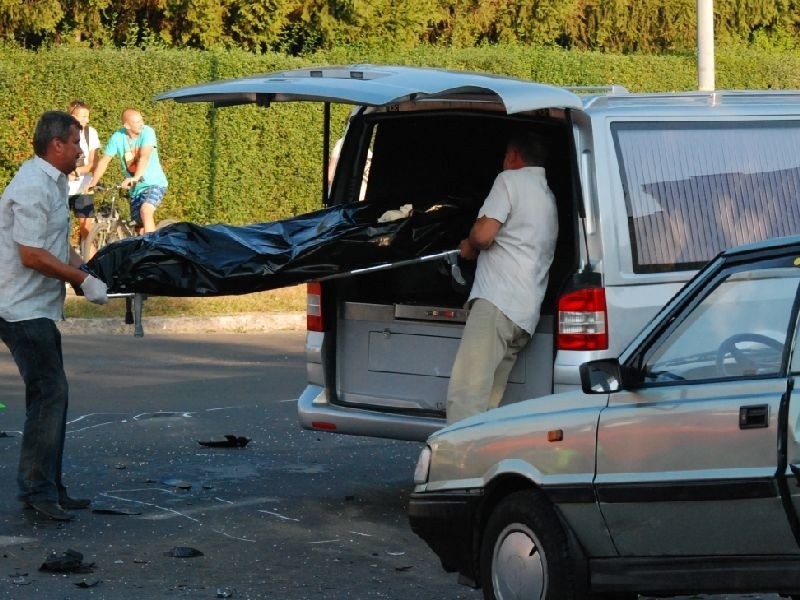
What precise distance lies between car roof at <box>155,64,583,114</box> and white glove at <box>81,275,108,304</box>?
1108mm

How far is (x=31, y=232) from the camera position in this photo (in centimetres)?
812

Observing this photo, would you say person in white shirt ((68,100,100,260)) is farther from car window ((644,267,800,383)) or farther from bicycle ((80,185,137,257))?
car window ((644,267,800,383))

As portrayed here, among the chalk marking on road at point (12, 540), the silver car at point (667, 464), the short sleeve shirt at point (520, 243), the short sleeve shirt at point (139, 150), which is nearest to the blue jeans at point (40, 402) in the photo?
the chalk marking on road at point (12, 540)

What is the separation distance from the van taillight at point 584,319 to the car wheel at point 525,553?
1.65 meters

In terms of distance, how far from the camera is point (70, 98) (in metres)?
21.3

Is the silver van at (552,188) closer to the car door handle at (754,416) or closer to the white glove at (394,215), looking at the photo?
the white glove at (394,215)

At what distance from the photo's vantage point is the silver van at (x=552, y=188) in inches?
301

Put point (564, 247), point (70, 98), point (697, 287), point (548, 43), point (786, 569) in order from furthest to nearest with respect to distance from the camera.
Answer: point (548, 43) → point (70, 98) → point (564, 247) → point (697, 287) → point (786, 569)

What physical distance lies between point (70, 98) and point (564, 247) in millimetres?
13698

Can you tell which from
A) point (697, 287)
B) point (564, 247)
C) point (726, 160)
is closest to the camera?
point (697, 287)

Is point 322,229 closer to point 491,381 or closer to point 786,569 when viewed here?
point 491,381

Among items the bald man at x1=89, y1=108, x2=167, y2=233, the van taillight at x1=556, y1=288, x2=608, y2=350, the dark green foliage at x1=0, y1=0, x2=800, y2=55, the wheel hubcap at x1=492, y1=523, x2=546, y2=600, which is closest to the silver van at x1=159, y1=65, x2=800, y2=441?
the van taillight at x1=556, y1=288, x2=608, y2=350

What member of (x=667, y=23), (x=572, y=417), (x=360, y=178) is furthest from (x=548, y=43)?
(x=572, y=417)

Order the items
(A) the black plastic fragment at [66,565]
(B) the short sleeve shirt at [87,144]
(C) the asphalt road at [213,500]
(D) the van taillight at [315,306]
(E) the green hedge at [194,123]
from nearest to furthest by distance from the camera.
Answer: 1. (C) the asphalt road at [213,500]
2. (A) the black plastic fragment at [66,565]
3. (D) the van taillight at [315,306]
4. (B) the short sleeve shirt at [87,144]
5. (E) the green hedge at [194,123]
